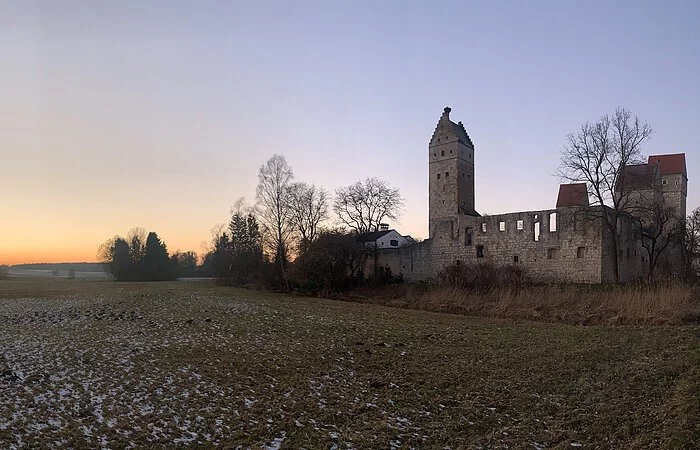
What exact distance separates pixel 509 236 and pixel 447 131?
1710 cm

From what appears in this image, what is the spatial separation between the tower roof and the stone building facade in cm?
11

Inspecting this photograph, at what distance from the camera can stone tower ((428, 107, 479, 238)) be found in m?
53.0

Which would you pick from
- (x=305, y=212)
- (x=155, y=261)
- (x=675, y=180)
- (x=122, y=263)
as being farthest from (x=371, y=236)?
(x=122, y=263)

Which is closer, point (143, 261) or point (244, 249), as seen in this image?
point (244, 249)

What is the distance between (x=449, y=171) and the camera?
53.5m

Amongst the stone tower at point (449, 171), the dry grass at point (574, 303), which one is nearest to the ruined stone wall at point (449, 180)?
the stone tower at point (449, 171)

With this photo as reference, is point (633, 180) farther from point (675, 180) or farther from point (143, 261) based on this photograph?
point (143, 261)

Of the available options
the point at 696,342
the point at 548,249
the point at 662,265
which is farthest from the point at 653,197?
the point at 696,342

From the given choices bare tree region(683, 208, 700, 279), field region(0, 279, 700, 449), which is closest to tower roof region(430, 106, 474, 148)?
bare tree region(683, 208, 700, 279)

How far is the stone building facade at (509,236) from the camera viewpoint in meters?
38.6

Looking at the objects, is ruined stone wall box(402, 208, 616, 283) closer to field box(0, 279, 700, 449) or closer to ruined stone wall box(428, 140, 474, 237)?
ruined stone wall box(428, 140, 474, 237)

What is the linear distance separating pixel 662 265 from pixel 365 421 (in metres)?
52.7

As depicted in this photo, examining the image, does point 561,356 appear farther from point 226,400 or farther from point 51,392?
point 51,392

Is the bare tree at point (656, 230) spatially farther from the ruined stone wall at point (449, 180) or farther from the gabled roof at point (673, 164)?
the gabled roof at point (673, 164)
